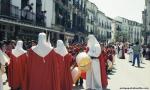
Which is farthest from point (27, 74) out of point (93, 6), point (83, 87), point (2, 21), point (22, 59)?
point (93, 6)

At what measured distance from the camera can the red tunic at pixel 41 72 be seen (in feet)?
31.5

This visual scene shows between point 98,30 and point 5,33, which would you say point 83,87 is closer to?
point 5,33

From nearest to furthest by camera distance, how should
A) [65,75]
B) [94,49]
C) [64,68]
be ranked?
[64,68] < [65,75] < [94,49]

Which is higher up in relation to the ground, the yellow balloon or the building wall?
the building wall

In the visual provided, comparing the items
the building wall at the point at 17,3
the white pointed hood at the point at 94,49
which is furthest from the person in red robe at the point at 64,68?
the building wall at the point at 17,3

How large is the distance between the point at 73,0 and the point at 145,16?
55.7ft

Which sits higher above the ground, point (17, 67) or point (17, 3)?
point (17, 3)

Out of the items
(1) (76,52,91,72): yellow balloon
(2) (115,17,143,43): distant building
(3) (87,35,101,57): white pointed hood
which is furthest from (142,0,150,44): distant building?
(1) (76,52,91,72): yellow balloon

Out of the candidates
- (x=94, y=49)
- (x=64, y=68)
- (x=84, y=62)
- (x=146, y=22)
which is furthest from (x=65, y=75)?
(x=146, y=22)

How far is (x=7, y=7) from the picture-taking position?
2536 centimetres

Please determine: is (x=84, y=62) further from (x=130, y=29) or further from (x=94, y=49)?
(x=130, y=29)

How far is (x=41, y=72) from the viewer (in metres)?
9.66

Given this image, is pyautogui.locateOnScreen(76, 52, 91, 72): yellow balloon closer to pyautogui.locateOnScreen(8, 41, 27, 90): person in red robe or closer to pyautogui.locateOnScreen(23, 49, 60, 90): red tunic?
pyautogui.locateOnScreen(8, 41, 27, 90): person in red robe

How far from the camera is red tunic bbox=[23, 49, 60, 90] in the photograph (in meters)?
9.60
